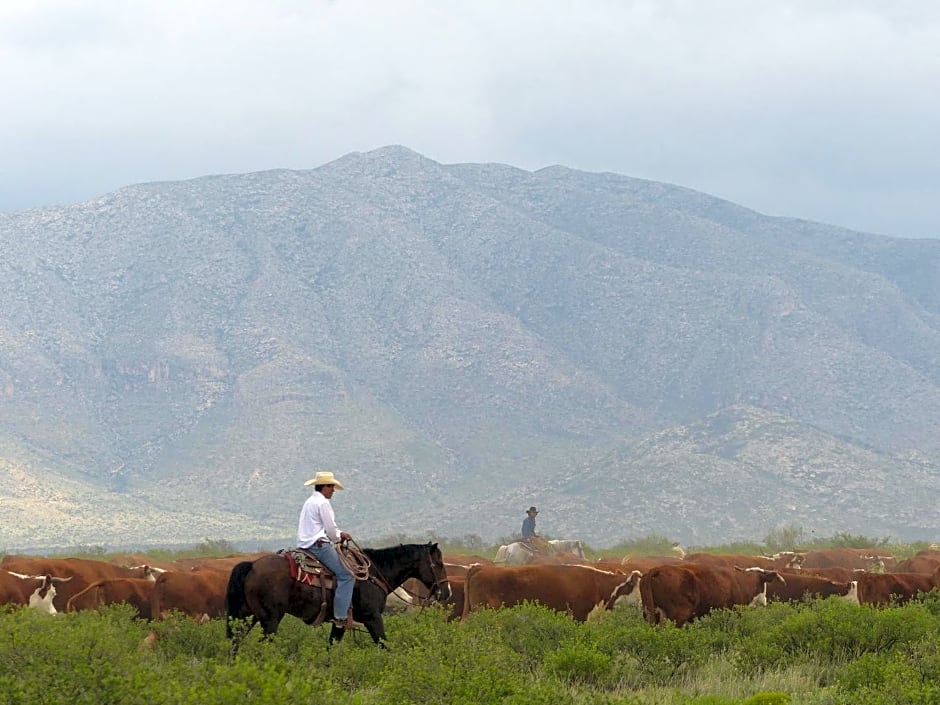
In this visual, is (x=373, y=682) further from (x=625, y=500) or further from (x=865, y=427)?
(x=865, y=427)

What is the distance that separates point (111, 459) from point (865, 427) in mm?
55110

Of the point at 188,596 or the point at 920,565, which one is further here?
the point at 920,565

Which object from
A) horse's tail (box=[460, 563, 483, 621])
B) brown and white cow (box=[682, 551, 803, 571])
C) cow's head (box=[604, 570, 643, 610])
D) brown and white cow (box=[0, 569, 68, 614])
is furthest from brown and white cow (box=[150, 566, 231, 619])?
brown and white cow (box=[682, 551, 803, 571])

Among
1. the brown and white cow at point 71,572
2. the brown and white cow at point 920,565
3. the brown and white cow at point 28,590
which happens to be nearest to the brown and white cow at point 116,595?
the brown and white cow at point 28,590

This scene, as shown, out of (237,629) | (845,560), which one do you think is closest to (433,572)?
(237,629)

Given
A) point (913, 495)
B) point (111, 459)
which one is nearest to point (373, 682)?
point (913, 495)

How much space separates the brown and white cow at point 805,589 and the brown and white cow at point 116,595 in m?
8.82

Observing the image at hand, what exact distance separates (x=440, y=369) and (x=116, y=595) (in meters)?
87.7

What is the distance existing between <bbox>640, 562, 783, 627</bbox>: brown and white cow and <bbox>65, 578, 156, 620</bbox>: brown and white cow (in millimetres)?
6559

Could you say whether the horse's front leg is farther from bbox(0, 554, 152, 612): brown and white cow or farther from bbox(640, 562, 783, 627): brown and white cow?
bbox(0, 554, 152, 612): brown and white cow

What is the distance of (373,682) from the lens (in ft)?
41.9

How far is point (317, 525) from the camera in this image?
14.3 metres

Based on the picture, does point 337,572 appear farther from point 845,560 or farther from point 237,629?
point 845,560

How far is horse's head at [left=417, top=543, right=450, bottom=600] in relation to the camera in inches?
606
